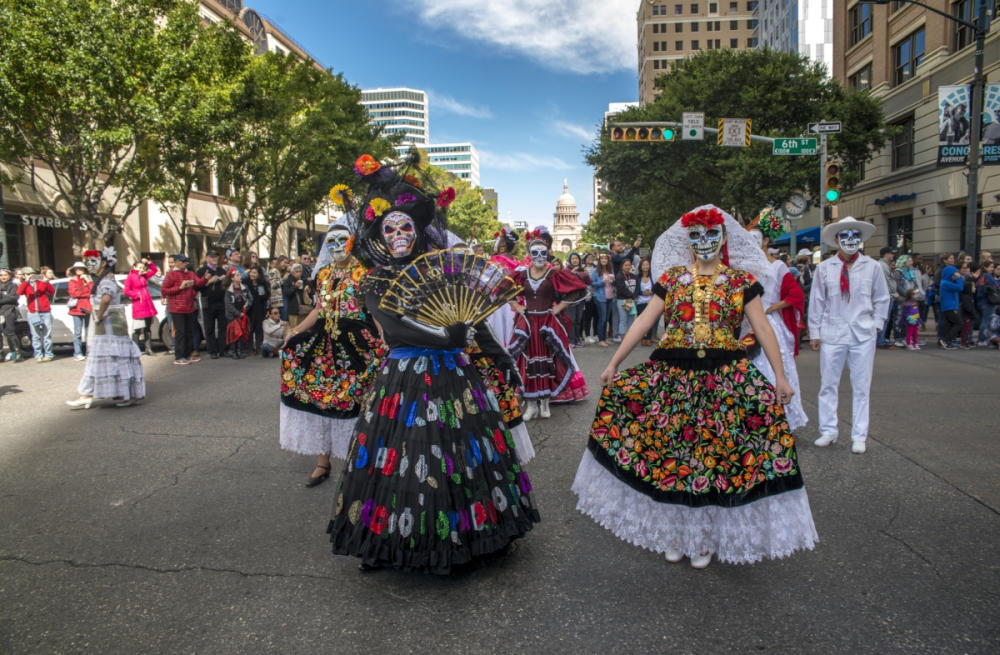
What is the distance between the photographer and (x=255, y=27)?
40.1 metres

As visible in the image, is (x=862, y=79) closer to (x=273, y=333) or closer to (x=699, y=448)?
(x=273, y=333)

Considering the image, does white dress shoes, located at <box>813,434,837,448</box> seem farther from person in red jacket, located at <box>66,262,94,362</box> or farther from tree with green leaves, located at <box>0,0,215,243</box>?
tree with green leaves, located at <box>0,0,215,243</box>

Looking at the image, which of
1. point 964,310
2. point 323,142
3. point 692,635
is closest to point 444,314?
point 692,635

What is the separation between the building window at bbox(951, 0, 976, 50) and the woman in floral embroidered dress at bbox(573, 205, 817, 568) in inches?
974

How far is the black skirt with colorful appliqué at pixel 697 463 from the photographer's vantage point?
324 cm

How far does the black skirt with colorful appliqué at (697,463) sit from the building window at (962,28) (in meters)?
25.1

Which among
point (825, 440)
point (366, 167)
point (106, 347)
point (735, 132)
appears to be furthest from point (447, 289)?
point (735, 132)

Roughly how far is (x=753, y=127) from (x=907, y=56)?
7213 millimetres

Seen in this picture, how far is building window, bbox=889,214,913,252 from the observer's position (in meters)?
26.7

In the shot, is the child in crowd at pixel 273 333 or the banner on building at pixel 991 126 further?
the banner on building at pixel 991 126

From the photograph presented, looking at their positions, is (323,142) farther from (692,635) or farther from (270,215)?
(692,635)

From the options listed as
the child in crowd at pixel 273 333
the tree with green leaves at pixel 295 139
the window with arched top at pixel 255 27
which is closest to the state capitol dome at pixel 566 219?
the window with arched top at pixel 255 27

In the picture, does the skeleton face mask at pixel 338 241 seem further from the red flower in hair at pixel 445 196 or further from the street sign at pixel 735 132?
the street sign at pixel 735 132

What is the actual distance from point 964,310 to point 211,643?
48.3ft
